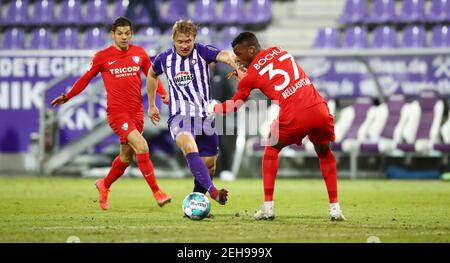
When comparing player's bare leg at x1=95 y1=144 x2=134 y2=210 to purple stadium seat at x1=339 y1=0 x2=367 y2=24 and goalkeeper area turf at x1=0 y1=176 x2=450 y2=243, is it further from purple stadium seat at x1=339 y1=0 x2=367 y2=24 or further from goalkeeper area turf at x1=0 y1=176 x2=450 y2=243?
purple stadium seat at x1=339 y1=0 x2=367 y2=24

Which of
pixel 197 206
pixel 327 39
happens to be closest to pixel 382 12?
pixel 327 39

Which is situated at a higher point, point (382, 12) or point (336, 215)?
point (382, 12)

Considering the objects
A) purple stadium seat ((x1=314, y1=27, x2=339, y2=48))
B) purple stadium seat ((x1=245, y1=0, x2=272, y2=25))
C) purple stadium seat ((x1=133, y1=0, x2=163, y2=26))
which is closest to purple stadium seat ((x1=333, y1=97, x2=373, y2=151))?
purple stadium seat ((x1=314, y1=27, x2=339, y2=48))

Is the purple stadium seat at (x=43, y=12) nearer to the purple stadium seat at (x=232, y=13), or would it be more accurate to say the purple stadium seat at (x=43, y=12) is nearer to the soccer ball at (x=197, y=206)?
the purple stadium seat at (x=232, y=13)

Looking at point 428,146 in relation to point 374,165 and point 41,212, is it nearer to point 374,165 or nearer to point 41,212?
point 374,165

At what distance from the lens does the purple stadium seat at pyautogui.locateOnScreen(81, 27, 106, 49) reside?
74.5ft

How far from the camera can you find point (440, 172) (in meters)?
18.3

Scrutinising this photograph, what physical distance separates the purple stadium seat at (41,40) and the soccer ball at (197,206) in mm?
14488

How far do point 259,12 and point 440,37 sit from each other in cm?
467

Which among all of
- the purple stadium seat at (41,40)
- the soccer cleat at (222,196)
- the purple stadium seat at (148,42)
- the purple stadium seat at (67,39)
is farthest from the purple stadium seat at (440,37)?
the soccer cleat at (222,196)

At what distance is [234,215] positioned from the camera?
10.3 meters

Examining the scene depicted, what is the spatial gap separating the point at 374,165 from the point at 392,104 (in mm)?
1302

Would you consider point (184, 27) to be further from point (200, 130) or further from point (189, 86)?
point (200, 130)
